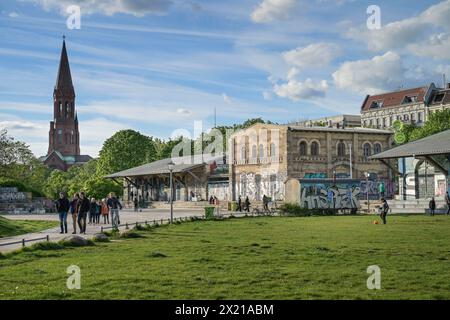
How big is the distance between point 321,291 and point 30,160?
62.6 m

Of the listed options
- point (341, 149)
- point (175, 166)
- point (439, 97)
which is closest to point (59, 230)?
point (175, 166)

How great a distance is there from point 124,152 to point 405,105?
54.1m

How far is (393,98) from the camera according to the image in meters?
114

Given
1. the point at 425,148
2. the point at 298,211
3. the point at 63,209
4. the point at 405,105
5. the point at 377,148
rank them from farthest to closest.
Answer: the point at 405,105 → the point at 377,148 → the point at 425,148 → the point at 298,211 → the point at 63,209

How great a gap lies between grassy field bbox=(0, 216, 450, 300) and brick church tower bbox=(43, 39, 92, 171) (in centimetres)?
12905

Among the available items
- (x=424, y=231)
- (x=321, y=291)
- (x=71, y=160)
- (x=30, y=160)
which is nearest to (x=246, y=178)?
(x=30, y=160)

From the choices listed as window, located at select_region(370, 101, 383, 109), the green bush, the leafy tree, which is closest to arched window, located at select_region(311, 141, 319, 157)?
the green bush

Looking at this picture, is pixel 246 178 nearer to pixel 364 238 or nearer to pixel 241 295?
pixel 364 238

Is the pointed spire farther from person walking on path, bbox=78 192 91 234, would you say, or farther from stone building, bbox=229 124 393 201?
person walking on path, bbox=78 192 91 234

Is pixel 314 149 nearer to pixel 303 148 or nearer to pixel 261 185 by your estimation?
pixel 303 148

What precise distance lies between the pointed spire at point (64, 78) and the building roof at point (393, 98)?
6630cm

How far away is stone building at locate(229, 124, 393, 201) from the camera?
5544cm
